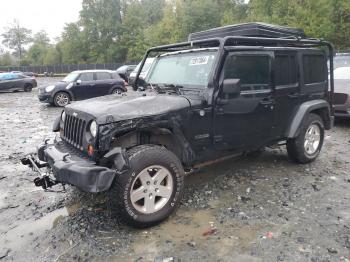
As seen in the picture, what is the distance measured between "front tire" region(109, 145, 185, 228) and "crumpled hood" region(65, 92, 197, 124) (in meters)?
0.40

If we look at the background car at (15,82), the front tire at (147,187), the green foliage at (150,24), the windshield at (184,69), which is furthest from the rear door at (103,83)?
the green foliage at (150,24)

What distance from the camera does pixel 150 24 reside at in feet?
230

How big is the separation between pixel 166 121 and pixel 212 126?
2.39 ft

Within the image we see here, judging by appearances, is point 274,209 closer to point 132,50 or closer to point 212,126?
point 212,126

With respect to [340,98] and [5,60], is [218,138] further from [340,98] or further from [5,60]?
[5,60]

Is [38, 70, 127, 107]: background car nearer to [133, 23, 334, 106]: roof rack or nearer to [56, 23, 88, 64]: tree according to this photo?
[133, 23, 334, 106]: roof rack

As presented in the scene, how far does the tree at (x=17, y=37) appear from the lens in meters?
87.2

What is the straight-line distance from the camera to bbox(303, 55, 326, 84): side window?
553 cm

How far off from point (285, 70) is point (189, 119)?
1.95 metres

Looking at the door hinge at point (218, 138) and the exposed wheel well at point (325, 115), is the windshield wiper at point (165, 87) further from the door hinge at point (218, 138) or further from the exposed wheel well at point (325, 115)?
the exposed wheel well at point (325, 115)

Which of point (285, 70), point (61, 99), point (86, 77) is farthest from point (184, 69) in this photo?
point (61, 99)

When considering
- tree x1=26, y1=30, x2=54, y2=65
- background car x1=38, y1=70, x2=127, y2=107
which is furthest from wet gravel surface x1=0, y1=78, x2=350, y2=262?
tree x1=26, y1=30, x2=54, y2=65

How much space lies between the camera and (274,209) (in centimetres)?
421

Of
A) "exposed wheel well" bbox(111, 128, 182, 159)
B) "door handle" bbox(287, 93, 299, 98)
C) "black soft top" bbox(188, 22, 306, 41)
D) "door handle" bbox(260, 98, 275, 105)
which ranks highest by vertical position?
"black soft top" bbox(188, 22, 306, 41)
